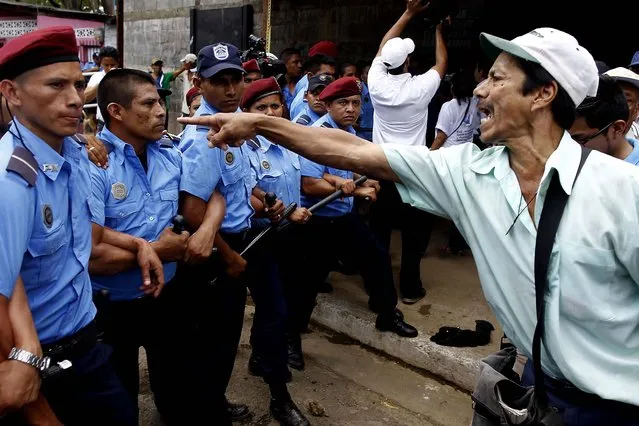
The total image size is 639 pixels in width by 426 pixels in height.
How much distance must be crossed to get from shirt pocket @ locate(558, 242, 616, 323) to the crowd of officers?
164 centimetres

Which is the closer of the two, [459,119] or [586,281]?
[586,281]

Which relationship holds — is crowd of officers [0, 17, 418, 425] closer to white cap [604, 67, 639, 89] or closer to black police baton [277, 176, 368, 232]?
black police baton [277, 176, 368, 232]

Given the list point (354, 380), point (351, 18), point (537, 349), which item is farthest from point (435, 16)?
point (537, 349)

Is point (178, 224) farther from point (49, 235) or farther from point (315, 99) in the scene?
point (315, 99)

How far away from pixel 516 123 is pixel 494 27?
6.02 m

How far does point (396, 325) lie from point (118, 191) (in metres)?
2.48

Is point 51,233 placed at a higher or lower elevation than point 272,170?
higher

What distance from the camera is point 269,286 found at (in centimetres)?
359

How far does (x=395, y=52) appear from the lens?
5.04m

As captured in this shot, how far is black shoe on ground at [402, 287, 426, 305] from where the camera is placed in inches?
199

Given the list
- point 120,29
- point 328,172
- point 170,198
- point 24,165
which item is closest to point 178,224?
point 170,198

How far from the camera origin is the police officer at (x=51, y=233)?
1.96 metres

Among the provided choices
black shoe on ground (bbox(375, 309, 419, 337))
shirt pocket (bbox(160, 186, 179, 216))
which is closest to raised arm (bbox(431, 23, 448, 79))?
black shoe on ground (bbox(375, 309, 419, 337))

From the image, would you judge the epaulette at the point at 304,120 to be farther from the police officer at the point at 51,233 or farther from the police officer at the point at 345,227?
the police officer at the point at 51,233
